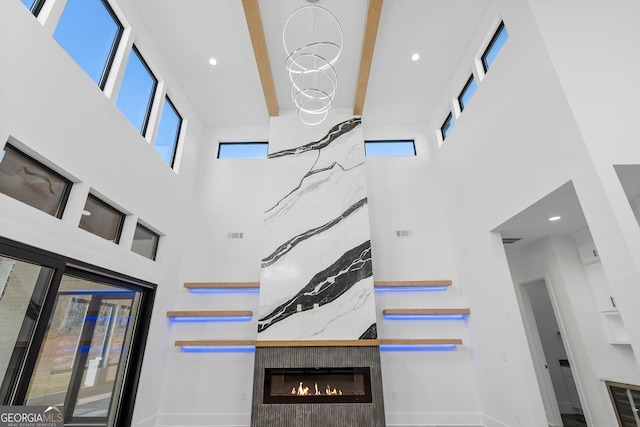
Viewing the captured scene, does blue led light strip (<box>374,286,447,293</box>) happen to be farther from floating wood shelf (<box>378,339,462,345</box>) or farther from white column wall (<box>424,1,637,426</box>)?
floating wood shelf (<box>378,339,462,345</box>)

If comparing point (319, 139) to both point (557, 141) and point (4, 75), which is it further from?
point (4, 75)

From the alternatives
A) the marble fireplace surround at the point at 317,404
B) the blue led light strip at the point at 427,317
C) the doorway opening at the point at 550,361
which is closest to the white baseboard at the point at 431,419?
the marble fireplace surround at the point at 317,404

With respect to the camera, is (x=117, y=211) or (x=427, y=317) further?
(x=427, y=317)

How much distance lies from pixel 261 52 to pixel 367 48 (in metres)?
1.59

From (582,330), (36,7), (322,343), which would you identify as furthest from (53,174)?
(582,330)

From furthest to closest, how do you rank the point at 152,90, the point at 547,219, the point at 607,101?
1. the point at 152,90
2. the point at 547,219
3. the point at 607,101

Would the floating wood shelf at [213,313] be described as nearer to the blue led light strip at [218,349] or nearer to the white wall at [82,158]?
the white wall at [82,158]

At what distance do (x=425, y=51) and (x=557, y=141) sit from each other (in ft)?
9.22

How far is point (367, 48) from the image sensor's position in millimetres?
4449

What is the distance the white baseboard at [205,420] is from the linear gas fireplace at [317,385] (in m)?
0.92

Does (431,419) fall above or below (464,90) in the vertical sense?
below

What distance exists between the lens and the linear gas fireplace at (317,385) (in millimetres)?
4125

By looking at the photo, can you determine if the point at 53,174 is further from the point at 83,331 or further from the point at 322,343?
the point at 322,343

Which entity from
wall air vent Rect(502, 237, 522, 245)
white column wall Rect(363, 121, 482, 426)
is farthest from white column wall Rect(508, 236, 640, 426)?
white column wall Rect(363, 121, 482, 426)
